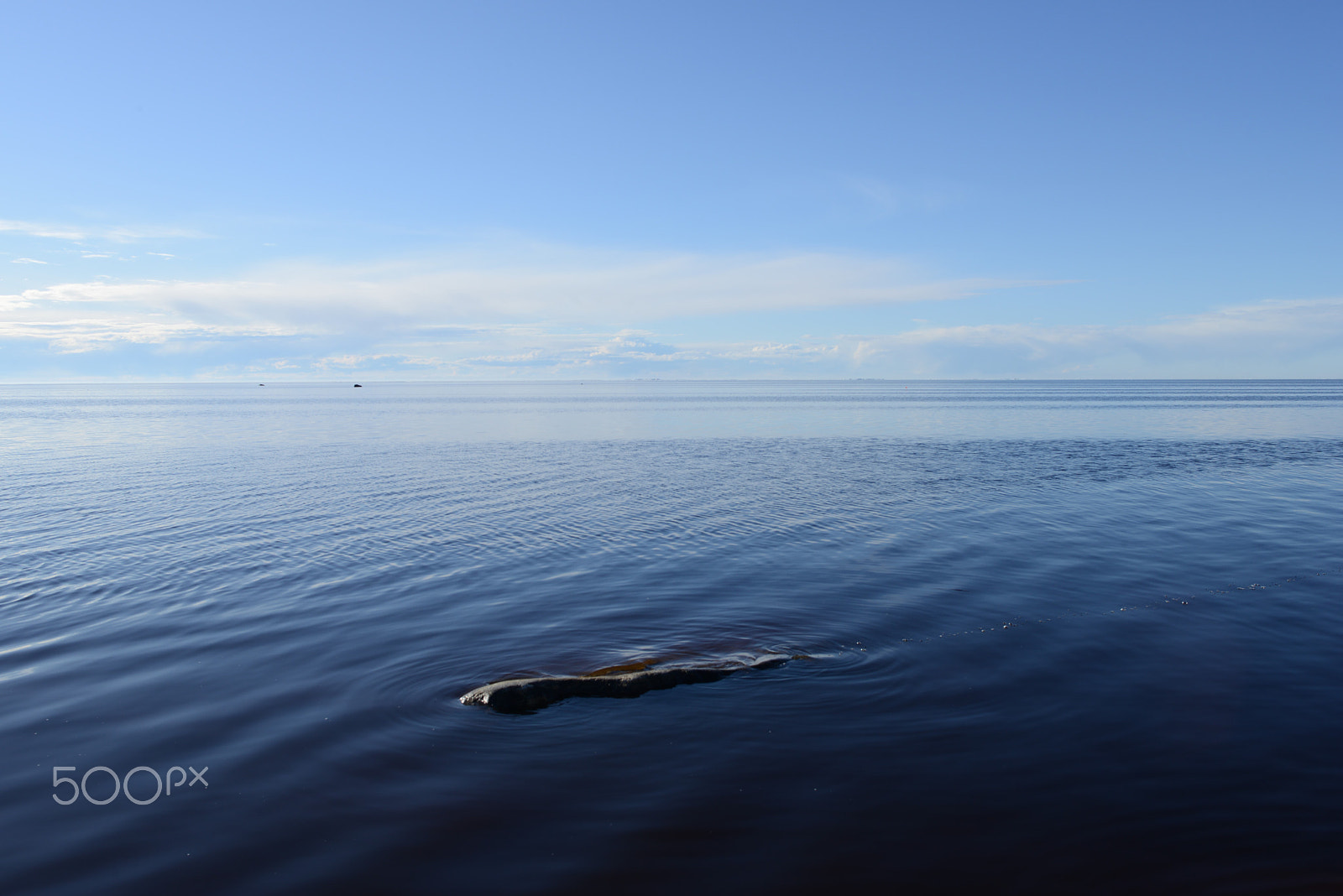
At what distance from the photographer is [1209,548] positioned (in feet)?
74.4

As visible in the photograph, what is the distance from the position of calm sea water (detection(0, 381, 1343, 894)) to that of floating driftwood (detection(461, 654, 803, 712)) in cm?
28

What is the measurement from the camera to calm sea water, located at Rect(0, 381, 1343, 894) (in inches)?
328

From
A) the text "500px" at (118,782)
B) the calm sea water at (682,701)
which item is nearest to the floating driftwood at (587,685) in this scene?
the calm sea water at (682,701)

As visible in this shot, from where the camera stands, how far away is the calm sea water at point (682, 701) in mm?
8320

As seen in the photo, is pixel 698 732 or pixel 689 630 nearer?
pixel 698 732

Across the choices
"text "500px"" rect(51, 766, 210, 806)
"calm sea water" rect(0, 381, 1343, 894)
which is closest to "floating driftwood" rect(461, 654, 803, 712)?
"calm sea water" rect(0, 381, 1343, 894)

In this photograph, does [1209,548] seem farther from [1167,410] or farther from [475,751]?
[1167,410]

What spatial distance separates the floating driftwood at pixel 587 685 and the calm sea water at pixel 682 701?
11.1 inches

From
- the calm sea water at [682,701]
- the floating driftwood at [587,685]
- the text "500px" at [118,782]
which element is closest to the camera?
the calm sea water at [682,701]

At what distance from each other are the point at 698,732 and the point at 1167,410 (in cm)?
13142

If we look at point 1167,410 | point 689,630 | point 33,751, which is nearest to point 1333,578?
point 689,630

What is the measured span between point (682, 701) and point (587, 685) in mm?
1630

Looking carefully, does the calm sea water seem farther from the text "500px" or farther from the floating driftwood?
the floating driftwood

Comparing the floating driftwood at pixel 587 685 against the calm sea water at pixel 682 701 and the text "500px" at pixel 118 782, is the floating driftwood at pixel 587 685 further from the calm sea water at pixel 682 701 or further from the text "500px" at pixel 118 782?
the text "500px" at pixel 118 782
